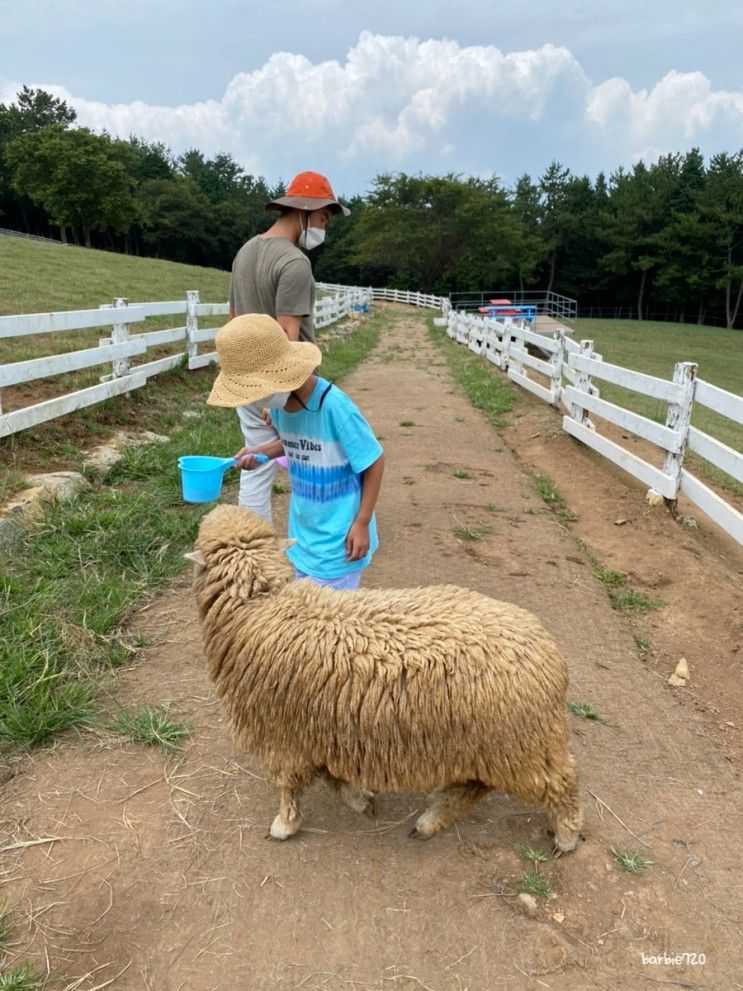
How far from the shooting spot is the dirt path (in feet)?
6.52

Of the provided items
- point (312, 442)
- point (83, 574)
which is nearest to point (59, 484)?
point (83, 574)

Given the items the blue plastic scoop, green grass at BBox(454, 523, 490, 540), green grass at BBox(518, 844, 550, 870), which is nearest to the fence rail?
green grass at BBox(454, 523, 490, 540)

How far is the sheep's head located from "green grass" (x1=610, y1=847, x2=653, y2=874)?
1542 millimetres

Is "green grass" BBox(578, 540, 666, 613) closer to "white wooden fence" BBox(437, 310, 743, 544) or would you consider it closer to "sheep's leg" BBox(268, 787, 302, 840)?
"white wooden fence" BBox(437, 310, 743, 544)

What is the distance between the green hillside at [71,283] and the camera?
Result: 11844 mm

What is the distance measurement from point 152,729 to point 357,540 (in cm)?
123

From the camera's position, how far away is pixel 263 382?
2.52 m

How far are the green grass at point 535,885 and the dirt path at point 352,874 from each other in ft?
0.09

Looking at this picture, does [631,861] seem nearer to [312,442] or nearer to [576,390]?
[312,442]

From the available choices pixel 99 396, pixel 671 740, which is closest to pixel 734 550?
pixel 671 740

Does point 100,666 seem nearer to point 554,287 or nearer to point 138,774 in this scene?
point 138,774

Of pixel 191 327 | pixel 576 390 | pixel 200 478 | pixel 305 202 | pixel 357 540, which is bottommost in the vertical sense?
pixel 200 478

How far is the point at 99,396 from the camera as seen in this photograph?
6.87m

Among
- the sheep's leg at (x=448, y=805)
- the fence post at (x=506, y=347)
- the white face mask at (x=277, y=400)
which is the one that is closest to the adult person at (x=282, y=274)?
the white face mask at (x=277, y=400)
